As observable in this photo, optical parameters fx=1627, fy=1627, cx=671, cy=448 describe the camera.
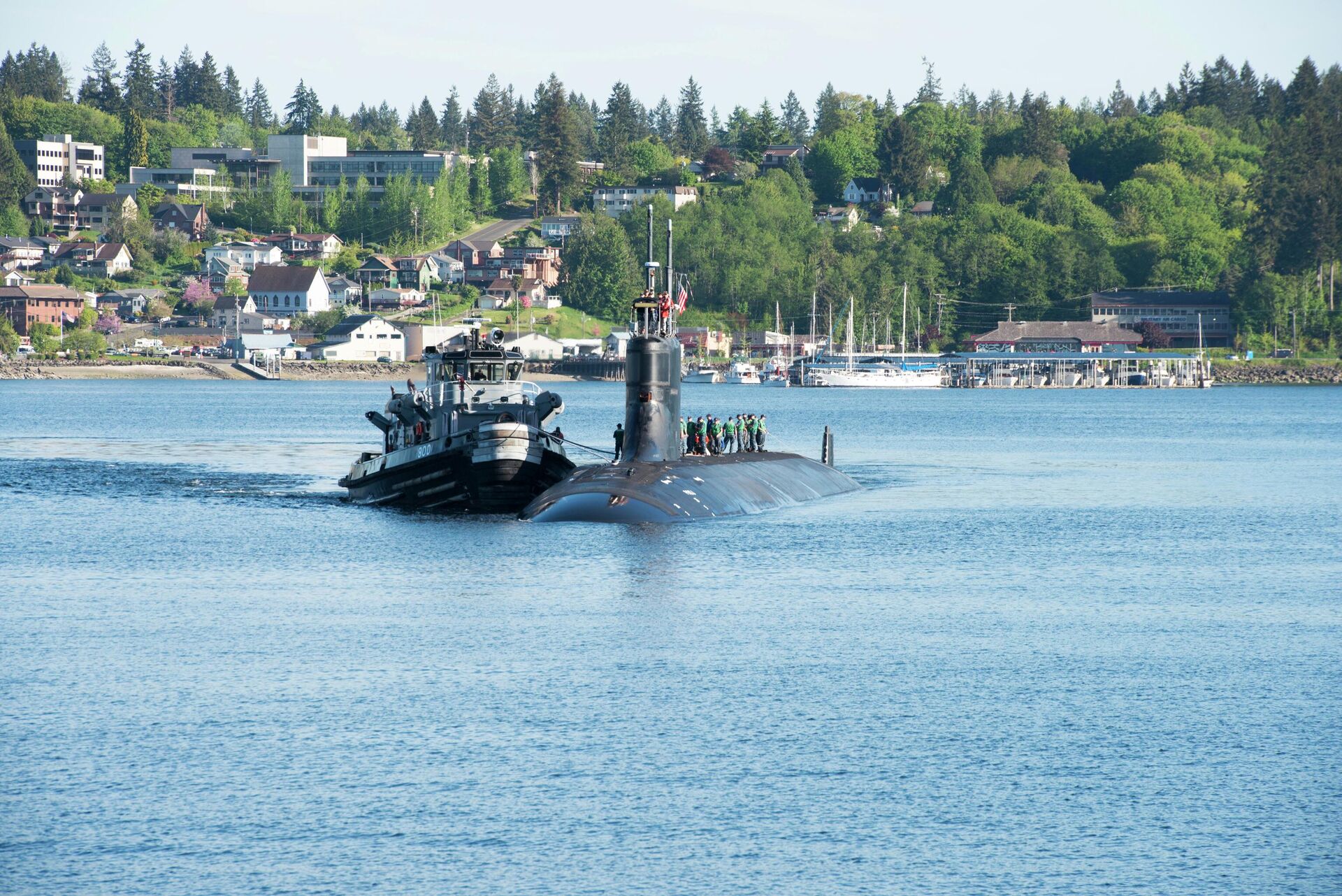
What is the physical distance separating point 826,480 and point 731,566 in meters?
20.9

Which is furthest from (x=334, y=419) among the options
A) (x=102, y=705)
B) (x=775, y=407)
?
(x=102, y=705)

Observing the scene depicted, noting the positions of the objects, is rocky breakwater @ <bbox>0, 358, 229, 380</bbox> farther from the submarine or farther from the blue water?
the submarine

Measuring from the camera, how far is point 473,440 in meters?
50.5

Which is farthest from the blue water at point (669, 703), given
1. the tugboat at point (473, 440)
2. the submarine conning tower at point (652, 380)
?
the submarine conning tower at point (652, 380)

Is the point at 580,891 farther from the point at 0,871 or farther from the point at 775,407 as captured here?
the point at 775,407

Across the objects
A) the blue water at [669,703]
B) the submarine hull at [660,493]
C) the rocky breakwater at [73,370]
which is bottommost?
the blue water at [669,703]

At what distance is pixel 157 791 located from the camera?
21.4 metres

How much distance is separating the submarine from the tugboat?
1248mm

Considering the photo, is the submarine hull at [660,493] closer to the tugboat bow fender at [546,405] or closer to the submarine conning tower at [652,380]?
the submarine conning tower at [652,380]

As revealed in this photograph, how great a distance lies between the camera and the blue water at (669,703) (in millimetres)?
19422

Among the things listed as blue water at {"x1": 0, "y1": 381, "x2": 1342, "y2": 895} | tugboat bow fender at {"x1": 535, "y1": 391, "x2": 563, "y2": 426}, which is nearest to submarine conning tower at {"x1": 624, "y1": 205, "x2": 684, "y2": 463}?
blue water at {"x1": 0, "y1": 381, "x2": 1342, "y2": 895}

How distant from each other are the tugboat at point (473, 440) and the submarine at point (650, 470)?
1.25m

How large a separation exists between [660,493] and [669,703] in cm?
1875

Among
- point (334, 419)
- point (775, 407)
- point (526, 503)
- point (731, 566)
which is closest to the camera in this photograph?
point (731, 566)
